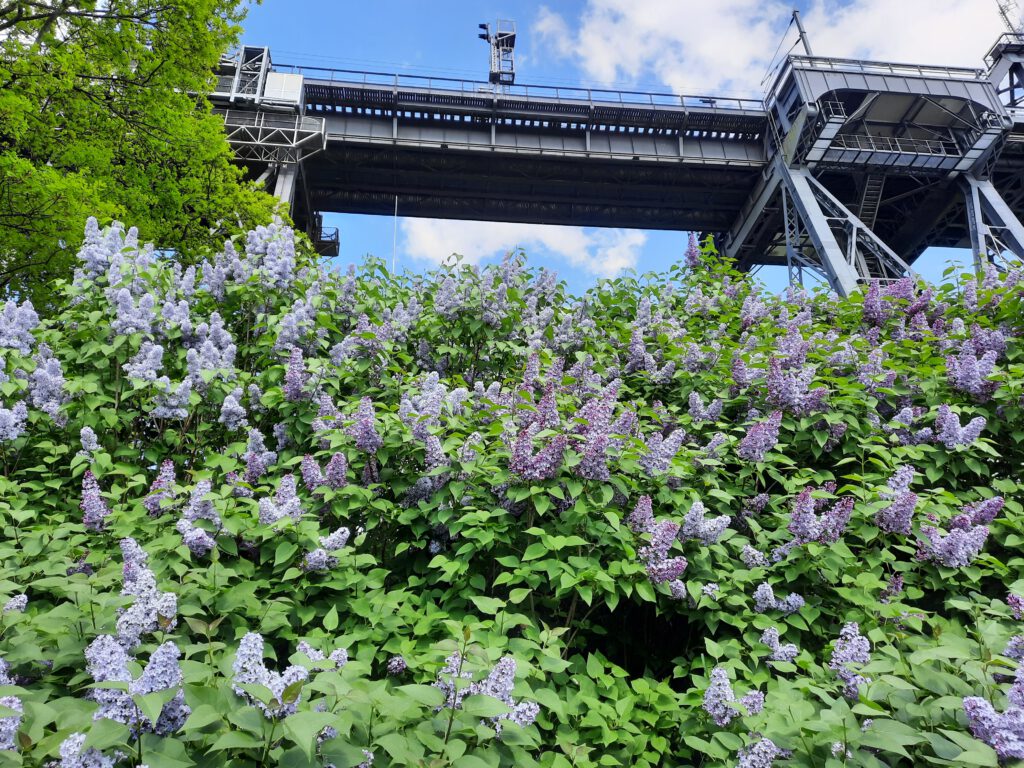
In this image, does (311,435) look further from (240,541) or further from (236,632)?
(236,632)

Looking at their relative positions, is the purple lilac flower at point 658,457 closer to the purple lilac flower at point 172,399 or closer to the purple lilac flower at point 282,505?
the purple lilac flower at point 282,505

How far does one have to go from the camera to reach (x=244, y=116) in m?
31.1

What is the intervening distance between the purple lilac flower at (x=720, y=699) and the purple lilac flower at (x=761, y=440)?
61.0 inches

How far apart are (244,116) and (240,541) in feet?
110

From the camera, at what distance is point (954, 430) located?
402cm

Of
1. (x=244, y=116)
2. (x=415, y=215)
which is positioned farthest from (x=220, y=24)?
(x=415, y=215)

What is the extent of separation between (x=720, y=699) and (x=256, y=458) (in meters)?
2.86

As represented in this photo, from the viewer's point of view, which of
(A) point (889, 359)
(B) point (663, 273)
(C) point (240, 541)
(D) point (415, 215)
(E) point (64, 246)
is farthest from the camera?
(D) point (415, 215)

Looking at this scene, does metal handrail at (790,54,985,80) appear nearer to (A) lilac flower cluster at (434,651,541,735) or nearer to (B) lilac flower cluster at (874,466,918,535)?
(B) lilac flower cluster at (874,466,918,535)

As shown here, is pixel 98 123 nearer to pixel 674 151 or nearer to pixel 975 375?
pixel 975 375

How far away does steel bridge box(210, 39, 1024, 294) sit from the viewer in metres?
A: 32.0

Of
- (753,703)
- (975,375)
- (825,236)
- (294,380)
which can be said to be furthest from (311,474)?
(825,236)

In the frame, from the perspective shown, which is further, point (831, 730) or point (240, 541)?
point (240, 541)

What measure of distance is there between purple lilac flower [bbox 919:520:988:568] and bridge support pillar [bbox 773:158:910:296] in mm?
28010
